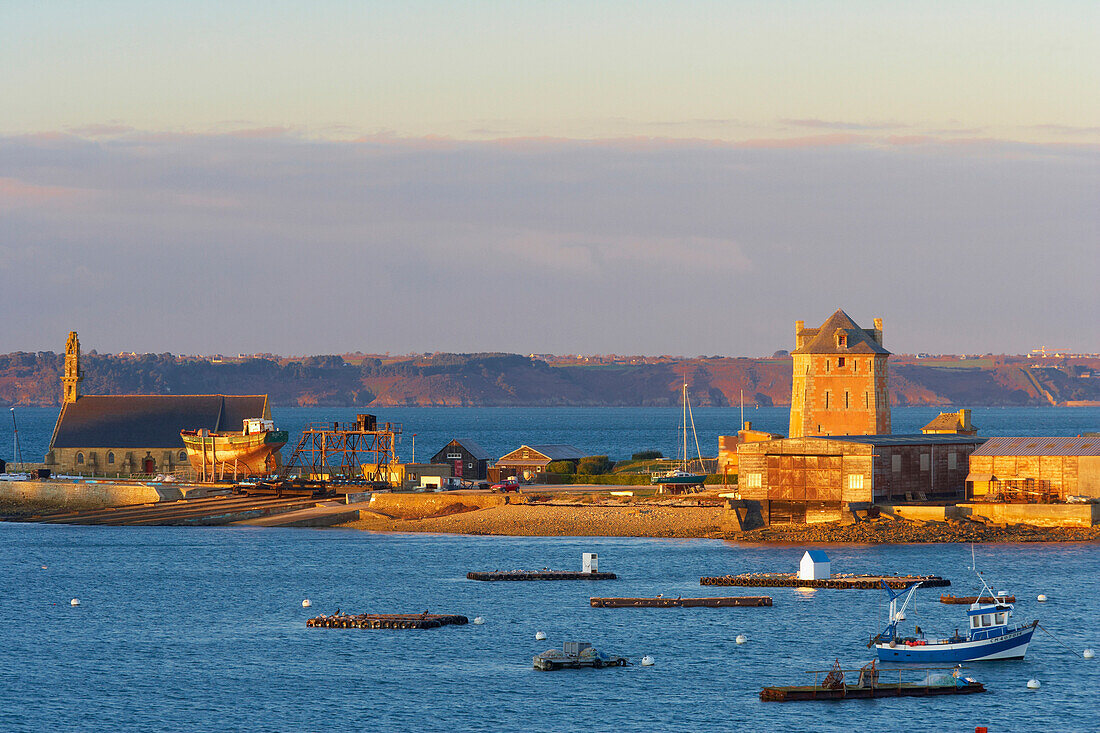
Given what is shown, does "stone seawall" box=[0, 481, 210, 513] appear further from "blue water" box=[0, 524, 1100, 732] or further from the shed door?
the shed door

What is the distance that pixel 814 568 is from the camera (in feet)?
201

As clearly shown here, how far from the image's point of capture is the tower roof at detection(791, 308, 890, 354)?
92812mm

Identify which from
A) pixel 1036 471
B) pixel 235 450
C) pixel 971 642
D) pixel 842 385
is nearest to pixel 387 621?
pixel 971 642

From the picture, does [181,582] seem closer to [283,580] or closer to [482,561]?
[283,580]

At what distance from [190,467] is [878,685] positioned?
2931 inches

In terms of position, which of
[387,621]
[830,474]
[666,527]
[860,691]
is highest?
[830,474]

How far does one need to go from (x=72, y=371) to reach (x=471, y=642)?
77.4m

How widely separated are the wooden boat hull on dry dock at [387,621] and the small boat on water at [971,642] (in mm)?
15277

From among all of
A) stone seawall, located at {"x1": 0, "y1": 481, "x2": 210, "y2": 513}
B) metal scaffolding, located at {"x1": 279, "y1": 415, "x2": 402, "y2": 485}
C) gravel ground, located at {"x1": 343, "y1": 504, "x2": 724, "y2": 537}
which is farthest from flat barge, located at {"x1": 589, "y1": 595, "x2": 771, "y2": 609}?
stone seawall, located at {"x1": 0, "y1": 481, "x2": 210, "y2": 513}

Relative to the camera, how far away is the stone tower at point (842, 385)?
92438 millimetres

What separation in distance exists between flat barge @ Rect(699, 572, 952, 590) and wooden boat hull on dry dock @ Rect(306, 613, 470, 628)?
489 inches

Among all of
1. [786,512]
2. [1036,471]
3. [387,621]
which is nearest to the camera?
[387,621]

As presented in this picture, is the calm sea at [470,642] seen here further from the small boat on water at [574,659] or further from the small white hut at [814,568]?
the small white hut at [814,568]

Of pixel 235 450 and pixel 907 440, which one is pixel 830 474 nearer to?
pixel 907 440
